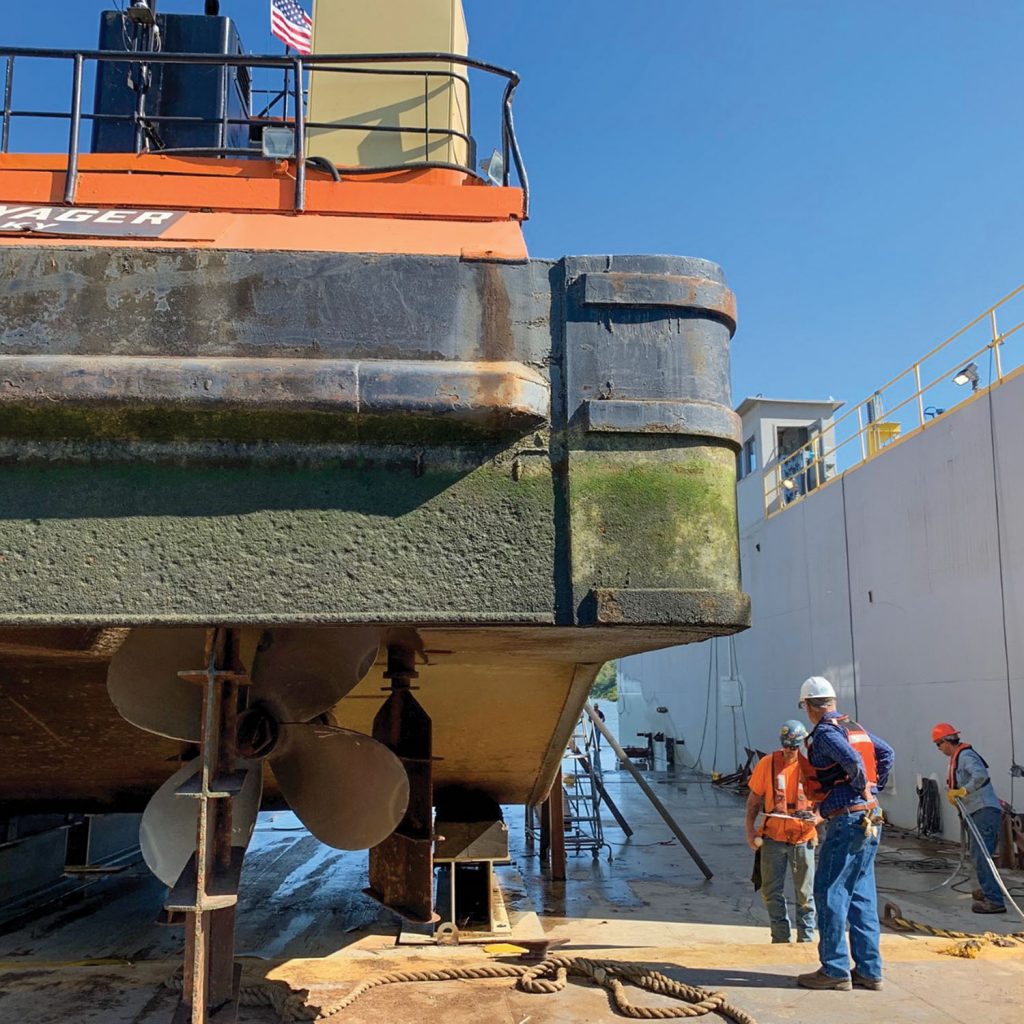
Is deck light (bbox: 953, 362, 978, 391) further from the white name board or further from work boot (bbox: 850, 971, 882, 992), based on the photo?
the white name board

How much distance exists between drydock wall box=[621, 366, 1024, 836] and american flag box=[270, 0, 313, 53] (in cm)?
784

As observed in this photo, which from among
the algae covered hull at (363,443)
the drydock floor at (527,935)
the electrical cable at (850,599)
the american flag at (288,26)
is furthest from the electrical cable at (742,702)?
the algae covered hull at (363,443)

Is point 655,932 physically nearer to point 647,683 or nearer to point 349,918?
point 349,918

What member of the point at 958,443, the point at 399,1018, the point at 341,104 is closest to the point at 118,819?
the point at 399,1018

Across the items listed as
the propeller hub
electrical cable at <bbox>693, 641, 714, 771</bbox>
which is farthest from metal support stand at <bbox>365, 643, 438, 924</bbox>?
electrical cable at <bbox>693, 641, 714, 771</bbox>

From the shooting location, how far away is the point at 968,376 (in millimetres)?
11852

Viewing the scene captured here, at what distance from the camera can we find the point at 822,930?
4445mm

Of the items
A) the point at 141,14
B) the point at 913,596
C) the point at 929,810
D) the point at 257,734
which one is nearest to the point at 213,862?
the point at 257,734

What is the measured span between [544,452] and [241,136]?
13.8 feet

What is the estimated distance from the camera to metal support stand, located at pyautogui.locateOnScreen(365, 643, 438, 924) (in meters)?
4.13

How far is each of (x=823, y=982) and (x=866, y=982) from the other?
22 cm

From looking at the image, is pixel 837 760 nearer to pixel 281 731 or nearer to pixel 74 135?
pixel 281 731

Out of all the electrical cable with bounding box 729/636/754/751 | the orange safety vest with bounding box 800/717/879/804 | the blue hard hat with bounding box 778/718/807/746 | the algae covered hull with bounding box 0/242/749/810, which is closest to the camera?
the algae covered hull with bounding box 0/242/749/810

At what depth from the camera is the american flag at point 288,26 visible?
6141mm
